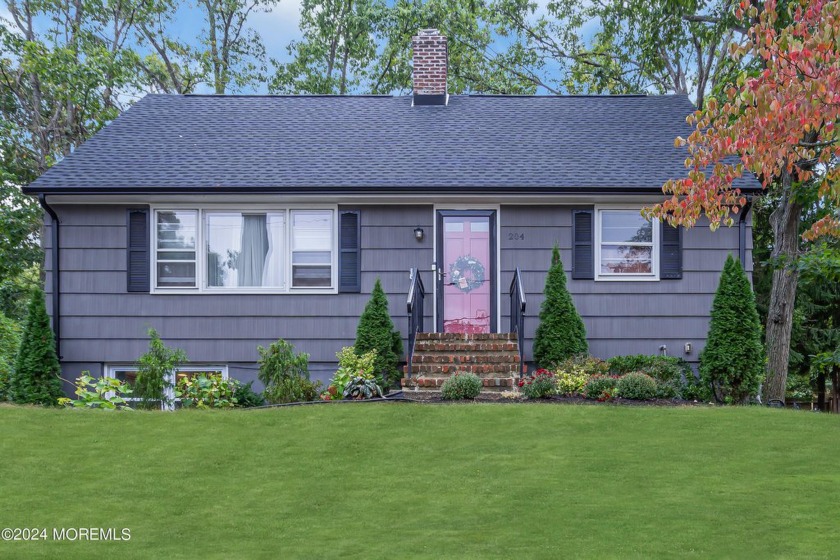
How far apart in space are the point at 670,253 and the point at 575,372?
3.12m

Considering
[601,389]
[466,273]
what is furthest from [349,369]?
[601,389]

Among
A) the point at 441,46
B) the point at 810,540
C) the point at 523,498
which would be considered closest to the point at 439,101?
the point at 441,46

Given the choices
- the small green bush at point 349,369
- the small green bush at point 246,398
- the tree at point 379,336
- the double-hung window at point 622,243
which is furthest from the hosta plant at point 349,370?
the double-hung window at point 622,243

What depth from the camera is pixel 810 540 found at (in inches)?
224

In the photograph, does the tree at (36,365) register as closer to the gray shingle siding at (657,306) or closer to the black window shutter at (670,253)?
the gray shingle siding at (657,306)

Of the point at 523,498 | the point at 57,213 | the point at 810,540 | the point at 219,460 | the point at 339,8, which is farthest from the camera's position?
the point at 339,8

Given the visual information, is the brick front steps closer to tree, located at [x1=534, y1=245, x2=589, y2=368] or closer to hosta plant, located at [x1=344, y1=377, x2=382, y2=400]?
tree, located at [x1=534, y1=245, x2=589, y2=368]

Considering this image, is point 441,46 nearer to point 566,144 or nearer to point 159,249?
point 566,144

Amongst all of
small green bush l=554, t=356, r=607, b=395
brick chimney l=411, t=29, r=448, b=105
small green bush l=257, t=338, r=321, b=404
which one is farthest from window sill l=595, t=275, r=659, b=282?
brick chimney l=411, t=29, r=448, b=105

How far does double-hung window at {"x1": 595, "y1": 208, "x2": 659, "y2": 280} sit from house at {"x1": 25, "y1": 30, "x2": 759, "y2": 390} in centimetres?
2

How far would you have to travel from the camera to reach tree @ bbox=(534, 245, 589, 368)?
492 inches

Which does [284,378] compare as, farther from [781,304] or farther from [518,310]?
[781,304]

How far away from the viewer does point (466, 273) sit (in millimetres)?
13672

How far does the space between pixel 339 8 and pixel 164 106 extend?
10980mm
